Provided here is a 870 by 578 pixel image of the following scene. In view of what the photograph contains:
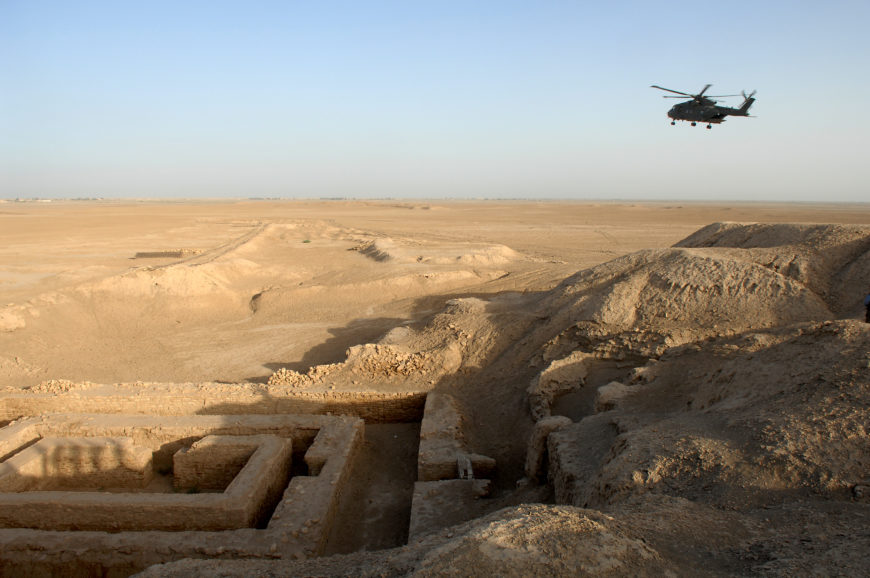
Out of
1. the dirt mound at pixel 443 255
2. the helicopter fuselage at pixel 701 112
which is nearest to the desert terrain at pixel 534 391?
the dirt mound at pixel 443 255

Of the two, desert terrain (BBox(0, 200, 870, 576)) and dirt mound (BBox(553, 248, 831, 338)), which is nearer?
desert terrain (BBox(0, 200, 870, 576))

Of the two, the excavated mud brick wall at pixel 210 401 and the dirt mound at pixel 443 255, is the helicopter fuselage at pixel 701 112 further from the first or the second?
the excavated mud brick wall at pixel 210 401

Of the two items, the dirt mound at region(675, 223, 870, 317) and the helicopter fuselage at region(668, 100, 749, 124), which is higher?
the helicopter fuselage at region(668, 100, 749, 124)

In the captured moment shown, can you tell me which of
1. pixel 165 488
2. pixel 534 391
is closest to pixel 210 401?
pixel 165 488

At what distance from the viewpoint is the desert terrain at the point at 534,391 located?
3.07m

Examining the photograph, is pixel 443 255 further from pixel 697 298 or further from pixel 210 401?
pixel 210 401

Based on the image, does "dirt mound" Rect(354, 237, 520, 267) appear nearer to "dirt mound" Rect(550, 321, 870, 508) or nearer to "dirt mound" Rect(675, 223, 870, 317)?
"dirt mound" Rect(675, 223, 870, 317)

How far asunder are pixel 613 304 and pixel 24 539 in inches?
299

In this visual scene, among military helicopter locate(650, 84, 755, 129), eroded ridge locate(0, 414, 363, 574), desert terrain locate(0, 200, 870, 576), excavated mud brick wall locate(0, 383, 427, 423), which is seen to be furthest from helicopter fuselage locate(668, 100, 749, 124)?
eroded ridge locate(0, 414, 363, 574)

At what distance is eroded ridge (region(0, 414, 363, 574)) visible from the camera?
14.9ft

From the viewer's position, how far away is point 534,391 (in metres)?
7.22

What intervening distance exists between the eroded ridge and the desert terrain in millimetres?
63

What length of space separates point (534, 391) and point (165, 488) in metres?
5.03

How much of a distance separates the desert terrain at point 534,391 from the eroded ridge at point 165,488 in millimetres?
63
